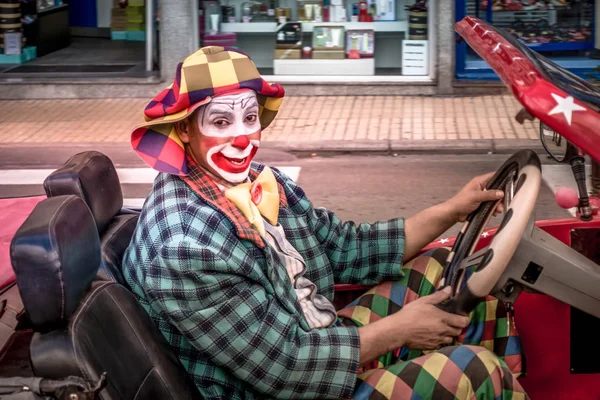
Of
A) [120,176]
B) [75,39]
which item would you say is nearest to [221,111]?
[120,176]

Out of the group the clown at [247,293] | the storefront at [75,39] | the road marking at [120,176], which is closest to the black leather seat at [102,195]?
the clown at [247,293]

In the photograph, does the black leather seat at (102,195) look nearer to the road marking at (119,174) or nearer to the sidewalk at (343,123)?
the road marking at (119,174)

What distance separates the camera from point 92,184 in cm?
313

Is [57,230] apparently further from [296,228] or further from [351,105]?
[351,105]

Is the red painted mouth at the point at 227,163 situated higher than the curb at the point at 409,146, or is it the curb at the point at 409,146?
the red painted mouth at the point at 227,163

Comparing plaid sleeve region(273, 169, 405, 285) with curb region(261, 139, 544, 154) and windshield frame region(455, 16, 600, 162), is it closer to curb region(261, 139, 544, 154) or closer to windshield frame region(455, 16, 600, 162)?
windshield frame region(455, 16, 600, 162)

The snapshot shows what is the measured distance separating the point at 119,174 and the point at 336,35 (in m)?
3.80

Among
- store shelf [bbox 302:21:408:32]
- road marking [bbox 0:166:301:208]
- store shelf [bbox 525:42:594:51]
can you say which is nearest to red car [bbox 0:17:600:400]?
road marking [bbox 0:166:301:208]

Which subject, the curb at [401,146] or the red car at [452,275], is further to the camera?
the curb at [401,146]

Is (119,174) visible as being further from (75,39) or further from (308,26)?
(75,39)

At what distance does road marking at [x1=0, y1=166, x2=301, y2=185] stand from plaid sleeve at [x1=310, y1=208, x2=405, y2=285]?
4273 mm

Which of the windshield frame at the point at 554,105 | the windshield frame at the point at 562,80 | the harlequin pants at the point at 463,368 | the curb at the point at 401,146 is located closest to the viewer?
the windshield frame at the point at 554,105

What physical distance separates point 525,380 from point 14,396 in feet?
5.19

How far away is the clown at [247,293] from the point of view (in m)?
2.62
